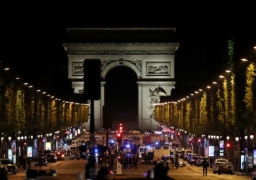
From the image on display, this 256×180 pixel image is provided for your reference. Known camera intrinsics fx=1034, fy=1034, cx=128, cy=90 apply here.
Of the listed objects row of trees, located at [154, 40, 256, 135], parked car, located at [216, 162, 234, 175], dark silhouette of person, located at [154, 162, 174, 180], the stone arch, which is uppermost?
the stone arch

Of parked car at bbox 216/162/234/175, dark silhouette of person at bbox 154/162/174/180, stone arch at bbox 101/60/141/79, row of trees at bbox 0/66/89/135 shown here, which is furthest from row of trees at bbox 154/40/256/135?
stone arch at bbox 101/60/141/79

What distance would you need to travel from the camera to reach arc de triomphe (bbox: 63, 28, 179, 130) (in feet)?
479

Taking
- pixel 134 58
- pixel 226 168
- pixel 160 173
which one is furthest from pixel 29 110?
pixel 134 58

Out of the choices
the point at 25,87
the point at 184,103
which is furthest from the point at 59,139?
the point at 25,87

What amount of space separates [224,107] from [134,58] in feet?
252

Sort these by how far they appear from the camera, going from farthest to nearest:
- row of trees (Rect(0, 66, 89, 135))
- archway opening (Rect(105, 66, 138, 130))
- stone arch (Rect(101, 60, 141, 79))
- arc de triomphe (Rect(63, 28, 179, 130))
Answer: archway opening (Rect(105, 66, 138, 130)), stone arch (Rect(101, 60, 141, 79)), arc de triomphe (Rect(63, 28, 179, 130)), row of trees (Rect(0, 66, 89, 135))

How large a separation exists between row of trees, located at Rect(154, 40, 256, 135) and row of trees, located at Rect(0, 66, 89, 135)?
43.7ft

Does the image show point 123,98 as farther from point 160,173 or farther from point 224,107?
point 160,173

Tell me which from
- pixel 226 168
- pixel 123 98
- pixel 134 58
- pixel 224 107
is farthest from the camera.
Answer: pixel 123 98

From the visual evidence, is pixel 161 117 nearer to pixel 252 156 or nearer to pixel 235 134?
pixel 235 134

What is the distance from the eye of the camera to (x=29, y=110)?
274 feet

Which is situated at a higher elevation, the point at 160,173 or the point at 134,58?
the point at 134,58

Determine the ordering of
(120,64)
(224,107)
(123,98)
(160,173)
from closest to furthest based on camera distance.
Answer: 1. (160,173)
2. (224,107)
3. (120,64)
4. (123,98)

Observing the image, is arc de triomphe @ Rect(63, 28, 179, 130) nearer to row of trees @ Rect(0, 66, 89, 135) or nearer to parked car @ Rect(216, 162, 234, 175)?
row of trees @ Rect(0, 66, 89, 135)
